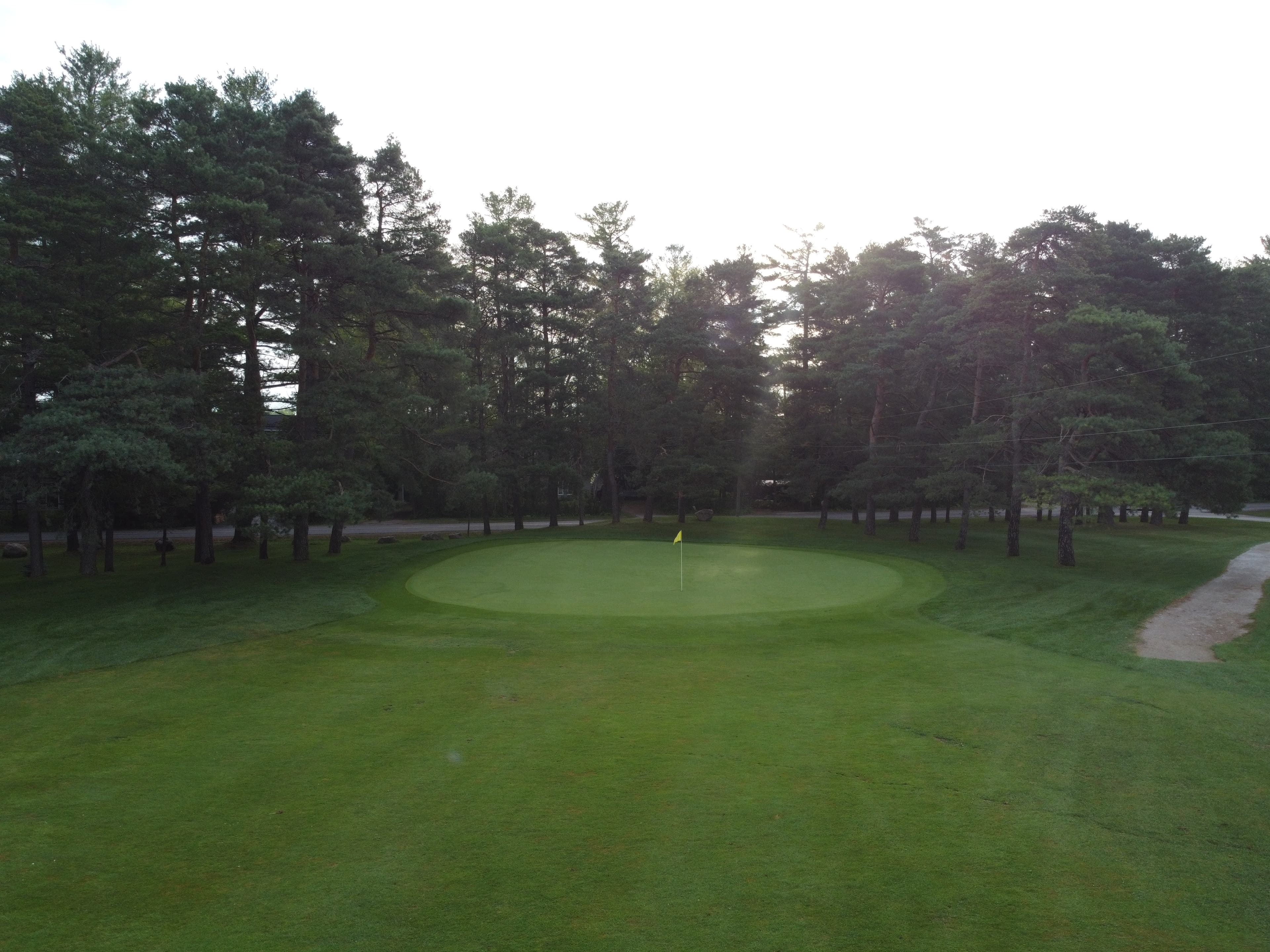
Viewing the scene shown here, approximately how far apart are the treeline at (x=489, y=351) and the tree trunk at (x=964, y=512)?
9.0 inches

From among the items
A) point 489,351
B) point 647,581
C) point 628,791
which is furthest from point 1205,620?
point 489,351

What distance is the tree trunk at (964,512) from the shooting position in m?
25.4

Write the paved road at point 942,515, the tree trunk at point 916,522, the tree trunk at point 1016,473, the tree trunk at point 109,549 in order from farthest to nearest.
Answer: the paved road at point 942,515
the tree trunk at point 916,522
the tree trunk at point 1016,473
the tree trunk at point 109,549

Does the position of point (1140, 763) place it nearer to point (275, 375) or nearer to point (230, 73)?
point (275, 375)

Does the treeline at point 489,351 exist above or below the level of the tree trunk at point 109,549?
above

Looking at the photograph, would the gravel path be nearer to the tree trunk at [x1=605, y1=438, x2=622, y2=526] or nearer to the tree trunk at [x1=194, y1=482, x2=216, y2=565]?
the tree trunk at [x1=605, y1=438, x2=622, y2=526]

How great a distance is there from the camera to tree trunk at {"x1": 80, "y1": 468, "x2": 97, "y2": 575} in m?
15.9

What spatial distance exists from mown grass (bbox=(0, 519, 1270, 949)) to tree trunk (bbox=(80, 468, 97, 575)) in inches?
161

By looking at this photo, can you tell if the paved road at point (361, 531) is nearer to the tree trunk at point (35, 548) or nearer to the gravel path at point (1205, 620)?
the tree trunk at point (35, 548)

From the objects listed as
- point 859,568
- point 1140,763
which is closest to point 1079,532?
point 859,568

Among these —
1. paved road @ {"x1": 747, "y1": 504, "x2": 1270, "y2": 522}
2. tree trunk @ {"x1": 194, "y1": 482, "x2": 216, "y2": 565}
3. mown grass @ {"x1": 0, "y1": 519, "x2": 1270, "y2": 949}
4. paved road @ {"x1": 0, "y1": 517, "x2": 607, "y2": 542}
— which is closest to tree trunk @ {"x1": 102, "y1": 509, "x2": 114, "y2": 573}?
tree trunk @ {"x1": 194, "y1": 482, "x2": 216, "y2": 565}

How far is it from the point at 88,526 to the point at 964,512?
28.4 m

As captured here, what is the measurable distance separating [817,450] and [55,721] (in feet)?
106

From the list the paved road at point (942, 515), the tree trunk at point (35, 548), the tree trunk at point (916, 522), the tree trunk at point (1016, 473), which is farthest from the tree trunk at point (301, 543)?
the paved road at point (942, 515)
